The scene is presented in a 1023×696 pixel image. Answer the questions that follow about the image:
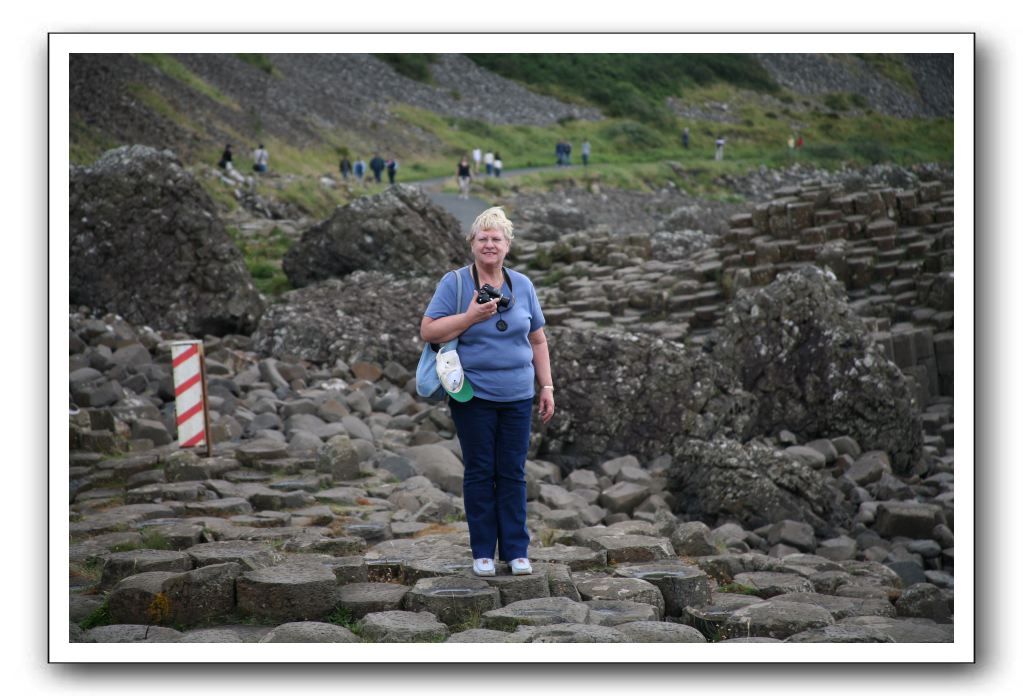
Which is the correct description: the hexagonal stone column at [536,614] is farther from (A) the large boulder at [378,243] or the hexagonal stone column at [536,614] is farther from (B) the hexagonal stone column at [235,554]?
(A) the large boulder at [378,243]

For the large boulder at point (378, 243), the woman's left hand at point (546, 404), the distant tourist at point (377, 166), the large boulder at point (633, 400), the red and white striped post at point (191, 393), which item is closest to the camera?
the woman's left hand at point (546, 404)

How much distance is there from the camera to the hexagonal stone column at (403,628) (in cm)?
570

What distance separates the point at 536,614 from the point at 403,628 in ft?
2.25

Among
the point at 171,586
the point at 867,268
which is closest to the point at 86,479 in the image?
the point at 171,586

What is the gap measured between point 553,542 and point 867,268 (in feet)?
48.5

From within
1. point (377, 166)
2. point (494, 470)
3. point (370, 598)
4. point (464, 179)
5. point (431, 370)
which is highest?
point (377, 166)

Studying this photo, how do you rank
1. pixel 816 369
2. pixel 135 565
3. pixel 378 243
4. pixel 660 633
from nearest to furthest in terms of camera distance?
pixel 660 633, pixel 135 565, pixel 816 369, pixel 378 243

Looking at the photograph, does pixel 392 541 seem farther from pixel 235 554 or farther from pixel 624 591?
pixel 624 591

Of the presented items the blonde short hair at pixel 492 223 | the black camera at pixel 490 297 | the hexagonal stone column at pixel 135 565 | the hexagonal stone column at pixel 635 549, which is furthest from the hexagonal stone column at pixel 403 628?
the blonde short hair at pixel 492 223

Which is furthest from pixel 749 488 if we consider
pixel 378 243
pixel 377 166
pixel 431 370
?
pixel 377 166

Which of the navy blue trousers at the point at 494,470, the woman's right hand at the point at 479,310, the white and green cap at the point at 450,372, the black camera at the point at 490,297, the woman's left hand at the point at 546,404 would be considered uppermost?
the black camera at the point at 490,297

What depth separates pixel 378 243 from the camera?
19922 millimetres

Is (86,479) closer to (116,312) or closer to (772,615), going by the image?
(772,615)
